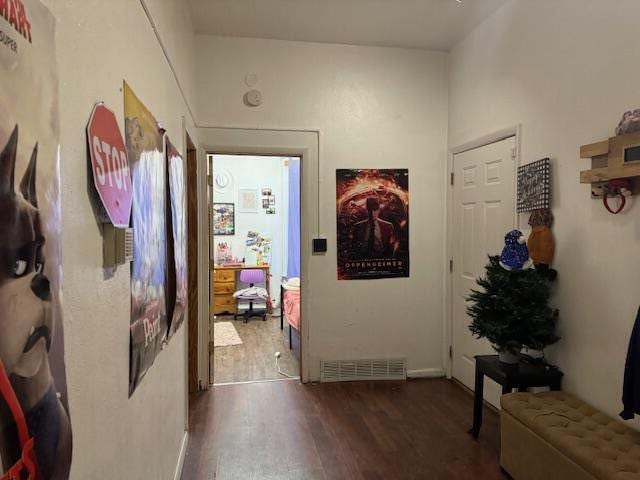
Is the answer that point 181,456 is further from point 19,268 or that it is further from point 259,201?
point 259,201

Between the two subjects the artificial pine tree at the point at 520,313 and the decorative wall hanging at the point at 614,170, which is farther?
the artificial pine tree at the point at 520,313

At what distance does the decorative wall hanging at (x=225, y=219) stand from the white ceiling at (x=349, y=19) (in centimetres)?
361

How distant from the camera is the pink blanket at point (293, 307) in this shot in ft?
15.3

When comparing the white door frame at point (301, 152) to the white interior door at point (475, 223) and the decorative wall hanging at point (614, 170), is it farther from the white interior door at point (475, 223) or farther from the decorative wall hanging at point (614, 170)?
the decorative wall hanging at point (614, 170)

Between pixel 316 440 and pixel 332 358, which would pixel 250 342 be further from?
pixel 316 440

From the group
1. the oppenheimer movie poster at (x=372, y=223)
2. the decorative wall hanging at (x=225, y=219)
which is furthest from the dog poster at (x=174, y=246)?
the decorative wall hanging at (x=225, y=219)

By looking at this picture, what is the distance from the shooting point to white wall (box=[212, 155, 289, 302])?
7.00m

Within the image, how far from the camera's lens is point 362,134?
154 inches

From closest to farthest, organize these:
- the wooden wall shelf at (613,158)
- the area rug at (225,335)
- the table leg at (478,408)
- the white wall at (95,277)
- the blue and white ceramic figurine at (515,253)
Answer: the white wall at (95,277) < the wooden wall shelf at (613,158) < the blue and white ceramic figurine at (515,253) < the table leg at (478,408) < the area rug at (225,335)

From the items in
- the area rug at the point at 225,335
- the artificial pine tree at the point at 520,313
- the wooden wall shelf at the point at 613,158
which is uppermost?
the wooden wall shelf at the point at 613,158

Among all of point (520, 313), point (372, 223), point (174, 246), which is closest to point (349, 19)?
point (372, 223)

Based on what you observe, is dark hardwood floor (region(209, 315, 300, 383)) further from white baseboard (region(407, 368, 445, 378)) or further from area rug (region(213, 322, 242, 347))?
white baseboard (region(407, 368, 445, 378))

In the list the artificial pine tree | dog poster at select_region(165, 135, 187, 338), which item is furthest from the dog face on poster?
the artificial pine tree

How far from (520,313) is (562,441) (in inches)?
29.8
